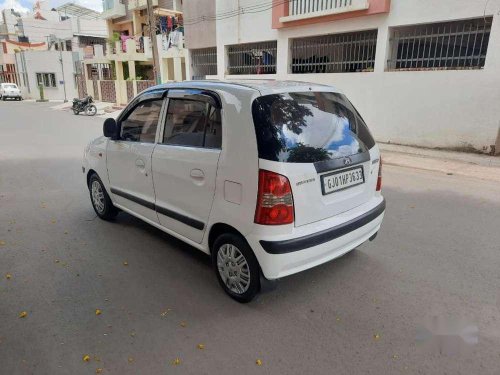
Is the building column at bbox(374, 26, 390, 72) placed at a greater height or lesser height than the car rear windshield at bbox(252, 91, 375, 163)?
greater

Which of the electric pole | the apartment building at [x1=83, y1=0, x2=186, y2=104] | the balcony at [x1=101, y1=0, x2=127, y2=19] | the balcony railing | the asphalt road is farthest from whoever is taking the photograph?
the balcony at [x1=101, y1=0, x2=127, y2=19]

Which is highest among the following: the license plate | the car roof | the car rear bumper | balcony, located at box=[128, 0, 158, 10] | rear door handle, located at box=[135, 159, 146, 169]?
balcony, located at box=[128, 0, 158, 10]

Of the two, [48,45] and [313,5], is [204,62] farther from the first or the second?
[48,45]

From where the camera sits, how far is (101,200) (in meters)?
4.86

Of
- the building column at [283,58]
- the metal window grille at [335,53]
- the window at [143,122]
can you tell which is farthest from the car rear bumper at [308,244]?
the building column at [283,58]

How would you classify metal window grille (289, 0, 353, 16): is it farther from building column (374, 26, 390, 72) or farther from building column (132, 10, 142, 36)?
building column (132, 10, 142, 36)

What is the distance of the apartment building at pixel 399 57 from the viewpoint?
338 inches

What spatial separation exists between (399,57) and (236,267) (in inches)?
370

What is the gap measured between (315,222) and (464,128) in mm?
7824

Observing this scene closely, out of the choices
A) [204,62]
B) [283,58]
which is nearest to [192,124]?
[283,58]

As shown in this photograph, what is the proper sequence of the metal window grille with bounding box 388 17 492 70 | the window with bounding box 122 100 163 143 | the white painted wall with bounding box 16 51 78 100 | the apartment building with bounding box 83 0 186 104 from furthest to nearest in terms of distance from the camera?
the white painted wall with bounding box 16 51 78 100 < the apartment building with bounding box 83 0 186 104 < the metal window grille with bounding box 388 17 492 70 < the window with bounding box 122 100 163 143

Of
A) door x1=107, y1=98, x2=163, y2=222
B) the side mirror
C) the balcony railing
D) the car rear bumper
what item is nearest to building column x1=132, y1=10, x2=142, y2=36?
the balcony railing

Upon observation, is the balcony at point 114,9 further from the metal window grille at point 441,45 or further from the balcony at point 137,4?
the metal window grille at point 441,45

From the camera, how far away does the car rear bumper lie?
2670mm
